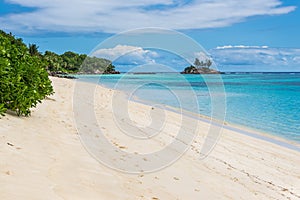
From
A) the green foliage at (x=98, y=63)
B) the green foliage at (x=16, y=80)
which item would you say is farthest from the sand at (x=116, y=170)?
the green foliage at (x=98, y=63)

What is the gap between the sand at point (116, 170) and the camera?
185 inches

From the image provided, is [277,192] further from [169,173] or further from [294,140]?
[294,140]

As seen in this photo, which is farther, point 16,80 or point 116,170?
point 16,80

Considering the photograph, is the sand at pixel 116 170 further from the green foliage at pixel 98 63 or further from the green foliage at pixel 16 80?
the green foliage at pixel 98 63

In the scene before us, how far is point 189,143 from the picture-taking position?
11648 millimetres

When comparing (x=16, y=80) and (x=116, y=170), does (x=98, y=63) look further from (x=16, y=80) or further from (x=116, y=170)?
(x=116, y=170)

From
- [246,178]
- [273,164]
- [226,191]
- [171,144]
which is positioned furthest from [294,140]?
[226,191]

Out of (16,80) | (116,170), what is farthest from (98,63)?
(116,170)

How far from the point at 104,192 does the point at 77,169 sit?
2.89 ft

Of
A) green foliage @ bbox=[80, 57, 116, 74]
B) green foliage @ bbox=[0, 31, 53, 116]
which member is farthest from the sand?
green foliage @ bbox=[80, 57, 116, 74]

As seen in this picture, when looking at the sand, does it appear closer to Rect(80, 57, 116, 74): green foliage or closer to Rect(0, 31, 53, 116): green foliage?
Rect(0, 31, 53, 116): green foliage

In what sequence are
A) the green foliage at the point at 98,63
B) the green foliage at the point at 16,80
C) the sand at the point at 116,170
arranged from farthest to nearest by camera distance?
the green foliage at the point at 98,63, the green foliage at the point at 16,80, the sand at the point at 116,170

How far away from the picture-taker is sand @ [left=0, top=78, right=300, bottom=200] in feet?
15.4

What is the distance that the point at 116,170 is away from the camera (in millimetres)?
6262
